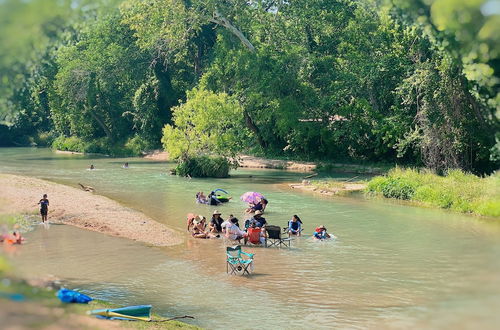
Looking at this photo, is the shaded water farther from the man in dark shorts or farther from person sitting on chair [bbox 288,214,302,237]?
the man in dark shorts

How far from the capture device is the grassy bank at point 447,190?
30750 millimetres

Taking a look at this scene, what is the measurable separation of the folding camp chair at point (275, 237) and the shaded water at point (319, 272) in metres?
0.55

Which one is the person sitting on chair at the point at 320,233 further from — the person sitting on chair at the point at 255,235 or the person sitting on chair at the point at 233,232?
the person sitting on chair at the point at 233,232

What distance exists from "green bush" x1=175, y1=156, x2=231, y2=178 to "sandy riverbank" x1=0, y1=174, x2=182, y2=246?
1271 cm

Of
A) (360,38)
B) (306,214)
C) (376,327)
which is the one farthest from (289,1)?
(376,327)

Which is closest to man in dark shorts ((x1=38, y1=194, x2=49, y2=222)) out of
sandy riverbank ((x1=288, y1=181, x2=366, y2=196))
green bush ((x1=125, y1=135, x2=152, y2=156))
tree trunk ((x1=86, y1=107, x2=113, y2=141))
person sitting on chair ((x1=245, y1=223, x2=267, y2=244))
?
person sitting on chair ((x1=245, y1=223, x2=267, y2=244))

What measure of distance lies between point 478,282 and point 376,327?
5.06 m

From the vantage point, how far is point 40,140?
98.9 m

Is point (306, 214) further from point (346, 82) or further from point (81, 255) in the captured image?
point (346, 82)

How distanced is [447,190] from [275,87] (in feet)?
90.4

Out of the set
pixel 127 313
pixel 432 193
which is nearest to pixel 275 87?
pixel 432 193

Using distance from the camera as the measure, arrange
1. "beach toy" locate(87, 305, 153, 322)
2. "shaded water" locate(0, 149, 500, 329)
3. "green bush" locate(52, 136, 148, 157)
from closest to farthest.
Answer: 1. "beach toy" locate(87, 305, 153, 322)
2. "shaded water" locate(0, 149, 500, 329)
3. "green bush" locate(52, 136, 148, 157)

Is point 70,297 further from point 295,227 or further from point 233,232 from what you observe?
point 295,227

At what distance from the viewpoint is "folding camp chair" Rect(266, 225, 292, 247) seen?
23844 millimetres
